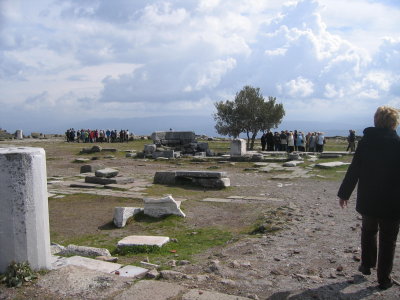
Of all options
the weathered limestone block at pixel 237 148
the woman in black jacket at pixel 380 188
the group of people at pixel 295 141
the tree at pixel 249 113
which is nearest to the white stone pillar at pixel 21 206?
the woman in black jacket at pixel 380 188

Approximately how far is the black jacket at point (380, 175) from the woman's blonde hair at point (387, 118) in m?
0.09

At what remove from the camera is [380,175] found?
475 centimetres

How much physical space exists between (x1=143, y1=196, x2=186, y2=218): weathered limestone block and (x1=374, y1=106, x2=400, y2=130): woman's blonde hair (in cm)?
539

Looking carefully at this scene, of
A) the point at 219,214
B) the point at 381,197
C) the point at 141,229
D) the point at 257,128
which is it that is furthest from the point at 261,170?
the point at 257,128

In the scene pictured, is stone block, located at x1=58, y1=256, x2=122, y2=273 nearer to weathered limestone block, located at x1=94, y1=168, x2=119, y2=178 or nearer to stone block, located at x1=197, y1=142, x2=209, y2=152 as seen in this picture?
weathered limestone block, located at x1=94, y1=168, x2=119, y2=178

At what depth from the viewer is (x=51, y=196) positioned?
1203 centimetres

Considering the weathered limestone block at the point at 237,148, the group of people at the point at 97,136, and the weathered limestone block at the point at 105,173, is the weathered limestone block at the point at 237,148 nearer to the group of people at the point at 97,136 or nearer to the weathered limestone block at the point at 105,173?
the weathered limestone block at the point at 105,173

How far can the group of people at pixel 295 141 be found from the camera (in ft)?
92.7

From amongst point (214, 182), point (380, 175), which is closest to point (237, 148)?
point (214, 182)

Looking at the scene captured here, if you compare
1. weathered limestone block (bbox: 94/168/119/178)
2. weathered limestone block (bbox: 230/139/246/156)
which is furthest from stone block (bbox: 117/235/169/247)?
weathered limestone block (bbox: 230/139/246/156)

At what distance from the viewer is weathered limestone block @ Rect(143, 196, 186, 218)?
30.7 ft

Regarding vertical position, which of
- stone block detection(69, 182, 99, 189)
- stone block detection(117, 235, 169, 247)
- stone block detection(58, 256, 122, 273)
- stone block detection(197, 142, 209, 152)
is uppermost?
stone block detection(197, 142, 209, 152)

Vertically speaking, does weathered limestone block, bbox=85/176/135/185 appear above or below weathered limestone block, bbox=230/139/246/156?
below

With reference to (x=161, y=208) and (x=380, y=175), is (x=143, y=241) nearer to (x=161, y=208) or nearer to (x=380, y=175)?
(x=161, y=208)
